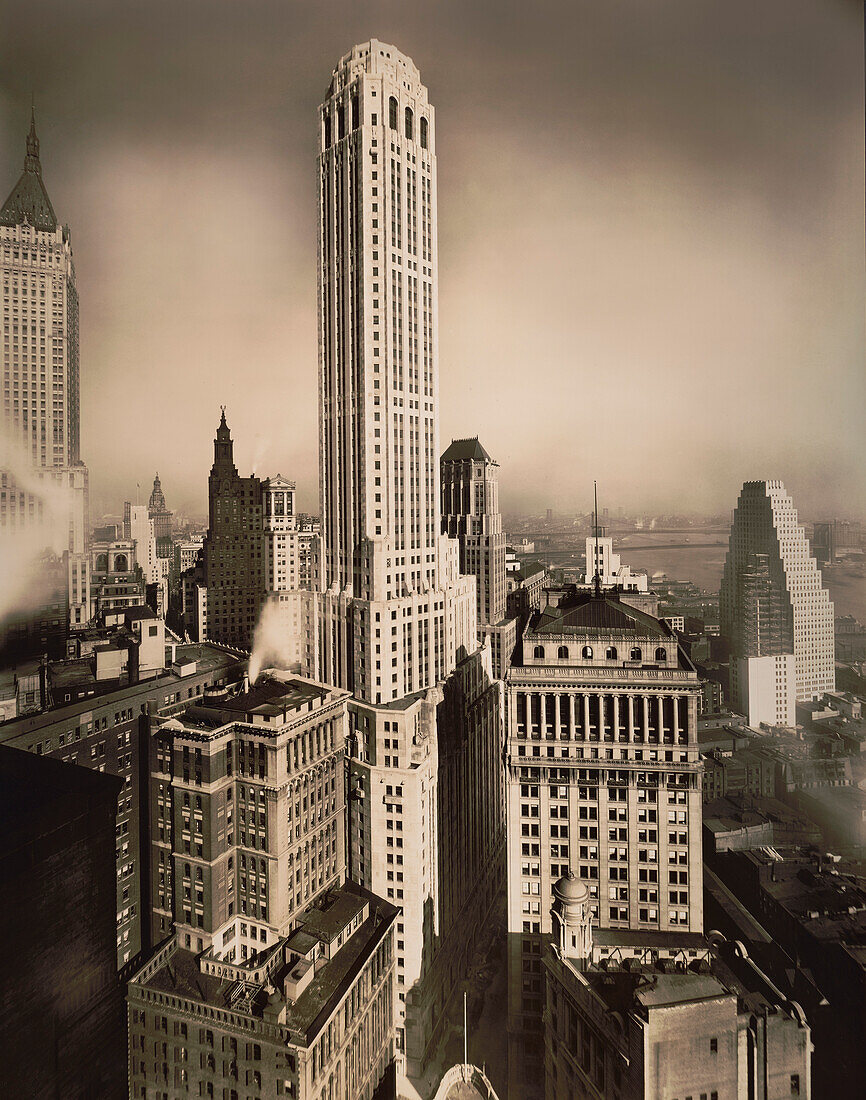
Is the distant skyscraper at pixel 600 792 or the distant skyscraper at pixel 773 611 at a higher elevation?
the distant skyscraper at pixel 773 611

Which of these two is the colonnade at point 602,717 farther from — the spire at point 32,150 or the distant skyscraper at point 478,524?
the spire at point 32,150

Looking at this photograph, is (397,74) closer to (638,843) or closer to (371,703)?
(371,703)

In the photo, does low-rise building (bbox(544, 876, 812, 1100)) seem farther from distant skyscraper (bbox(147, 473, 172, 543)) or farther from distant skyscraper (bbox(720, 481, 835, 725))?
distant skyscraper (bbox(147, 473, 172, 543))

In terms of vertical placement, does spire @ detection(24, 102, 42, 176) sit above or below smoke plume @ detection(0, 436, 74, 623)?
above

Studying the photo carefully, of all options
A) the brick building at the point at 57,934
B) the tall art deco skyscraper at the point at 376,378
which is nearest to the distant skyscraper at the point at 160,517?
the brick building at the point at 57,934

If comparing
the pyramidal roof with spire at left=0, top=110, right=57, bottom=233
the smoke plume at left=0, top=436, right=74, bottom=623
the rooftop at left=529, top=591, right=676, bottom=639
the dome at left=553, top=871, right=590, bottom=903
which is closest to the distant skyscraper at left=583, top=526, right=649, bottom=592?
the rooftop at left=529, top=591, right=676, bottom=639

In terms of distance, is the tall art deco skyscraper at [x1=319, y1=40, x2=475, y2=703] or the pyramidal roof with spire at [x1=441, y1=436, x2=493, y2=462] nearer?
the tall art deco skyscraper at [x1=319, y1=40, x2=475, y2=703]

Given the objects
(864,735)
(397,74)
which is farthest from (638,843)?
(397,74)
